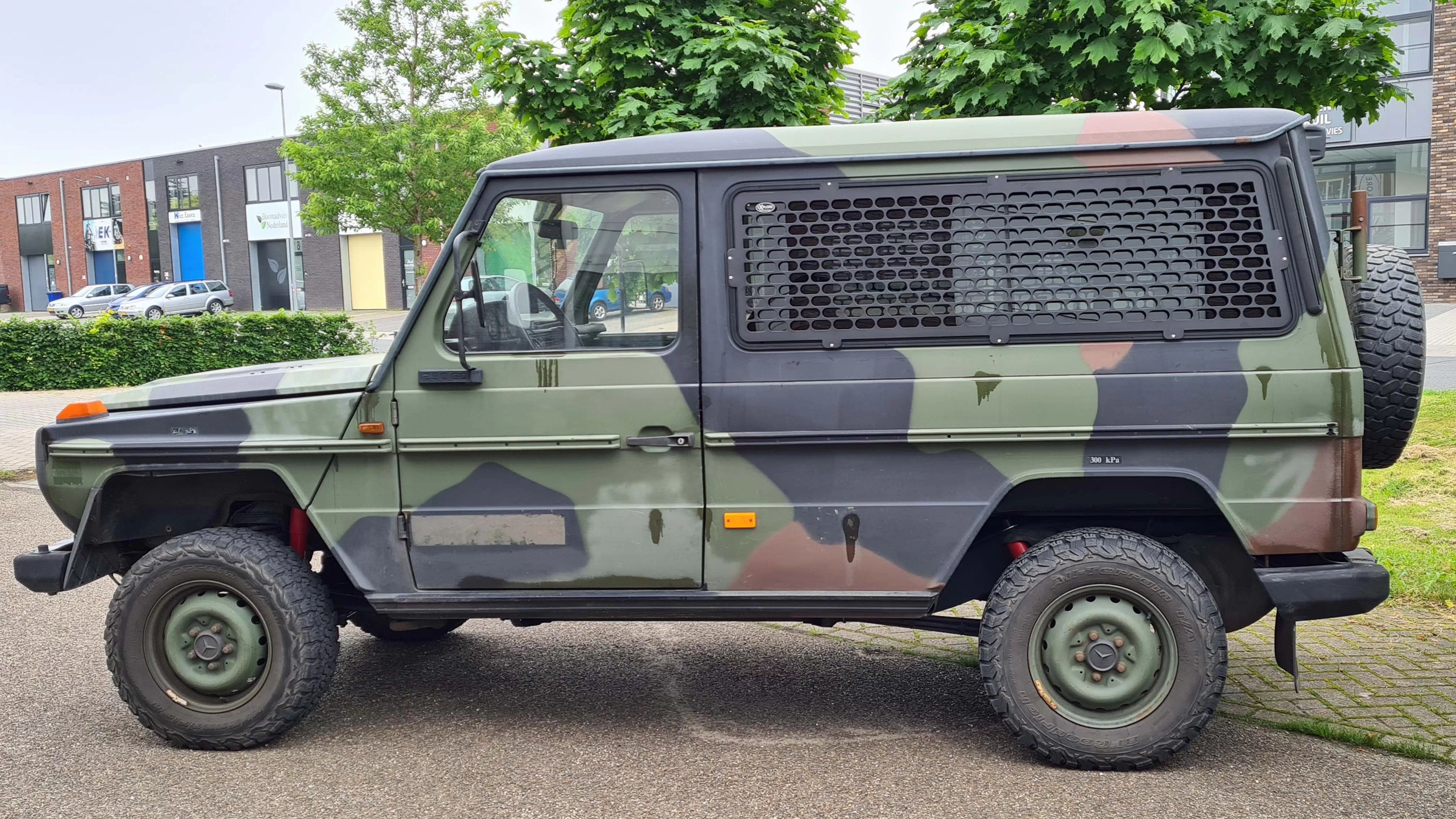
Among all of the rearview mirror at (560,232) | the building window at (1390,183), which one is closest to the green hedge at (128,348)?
the rearview mirror at (560,232)

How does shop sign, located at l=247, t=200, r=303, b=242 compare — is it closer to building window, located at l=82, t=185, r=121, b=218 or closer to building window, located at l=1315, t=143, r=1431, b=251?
building window, located at l=82, t=185, r=121, b=218

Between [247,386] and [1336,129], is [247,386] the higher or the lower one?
the lower one

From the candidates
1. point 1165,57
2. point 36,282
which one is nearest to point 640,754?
point 1165,57

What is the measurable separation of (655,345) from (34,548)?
20.9 ft

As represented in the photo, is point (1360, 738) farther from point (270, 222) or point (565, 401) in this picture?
point (270, 222)

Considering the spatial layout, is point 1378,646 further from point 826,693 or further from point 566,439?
point 566,439

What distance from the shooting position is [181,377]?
178 inches

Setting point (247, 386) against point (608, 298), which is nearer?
point (608, 298)

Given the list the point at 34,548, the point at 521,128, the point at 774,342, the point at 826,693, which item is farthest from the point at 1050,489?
the point at 34,548

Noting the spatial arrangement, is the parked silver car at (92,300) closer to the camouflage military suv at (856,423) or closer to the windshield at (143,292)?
the windshield at (143,292)

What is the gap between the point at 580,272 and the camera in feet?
13.5

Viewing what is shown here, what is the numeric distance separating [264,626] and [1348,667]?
449cm

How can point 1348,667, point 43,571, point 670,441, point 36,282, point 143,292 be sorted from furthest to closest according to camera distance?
point 36,282, point 143,292, point 1348,667, point 43,571, point 670,441

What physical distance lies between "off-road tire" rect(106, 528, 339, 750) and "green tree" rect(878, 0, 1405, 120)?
543 centimetres
